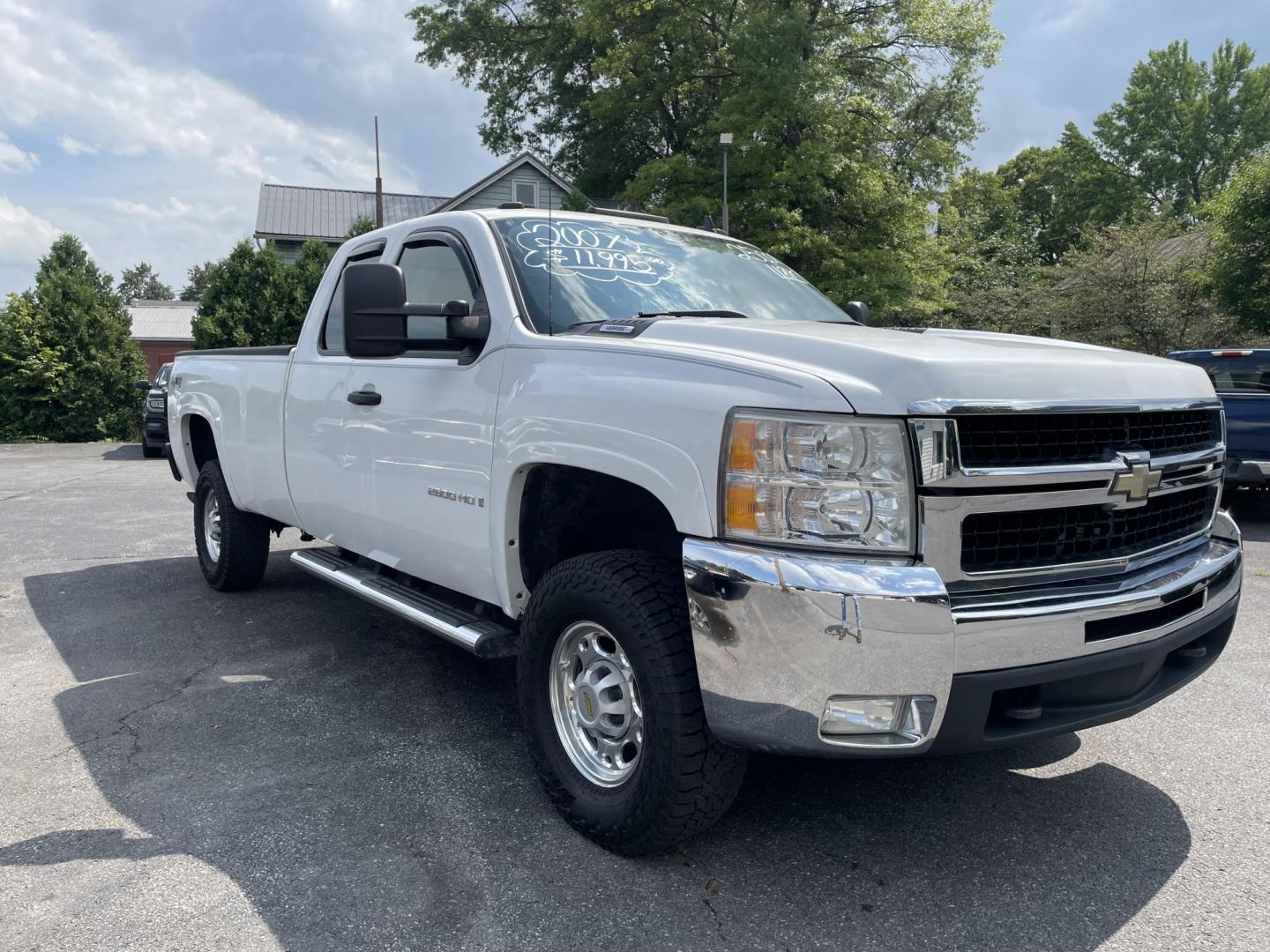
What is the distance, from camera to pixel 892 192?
2102cm

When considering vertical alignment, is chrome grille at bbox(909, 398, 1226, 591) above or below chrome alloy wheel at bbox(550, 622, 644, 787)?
above

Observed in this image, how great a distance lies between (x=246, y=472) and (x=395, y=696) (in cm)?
183

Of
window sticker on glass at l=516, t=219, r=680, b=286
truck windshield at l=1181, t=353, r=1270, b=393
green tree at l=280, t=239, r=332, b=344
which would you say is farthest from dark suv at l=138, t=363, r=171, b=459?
truck windshield at l=1181, t=353, r=1270, b=393

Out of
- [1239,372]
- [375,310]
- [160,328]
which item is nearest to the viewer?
[375,310]

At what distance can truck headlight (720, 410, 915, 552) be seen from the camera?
233 cm

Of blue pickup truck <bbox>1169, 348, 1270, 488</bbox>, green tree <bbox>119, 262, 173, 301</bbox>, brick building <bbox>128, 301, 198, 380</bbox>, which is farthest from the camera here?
green tree <bbox>119, 262, 173, 301</bbox>

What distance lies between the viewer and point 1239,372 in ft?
31.1

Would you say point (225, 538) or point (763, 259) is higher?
point (763, 259)

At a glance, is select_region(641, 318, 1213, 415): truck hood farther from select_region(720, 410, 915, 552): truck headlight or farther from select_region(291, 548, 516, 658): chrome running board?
select_region(291, 548, 516, 658): chrome running board

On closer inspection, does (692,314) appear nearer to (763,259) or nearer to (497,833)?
(763,259)

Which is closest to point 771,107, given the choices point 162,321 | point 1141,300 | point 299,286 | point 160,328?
point 1141,300

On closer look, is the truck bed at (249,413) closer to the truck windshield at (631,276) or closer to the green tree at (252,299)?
the truck windshield at (631,276)

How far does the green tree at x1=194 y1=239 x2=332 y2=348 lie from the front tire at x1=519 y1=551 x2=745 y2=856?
1937 cm

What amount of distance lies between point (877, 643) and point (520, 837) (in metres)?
1.38
